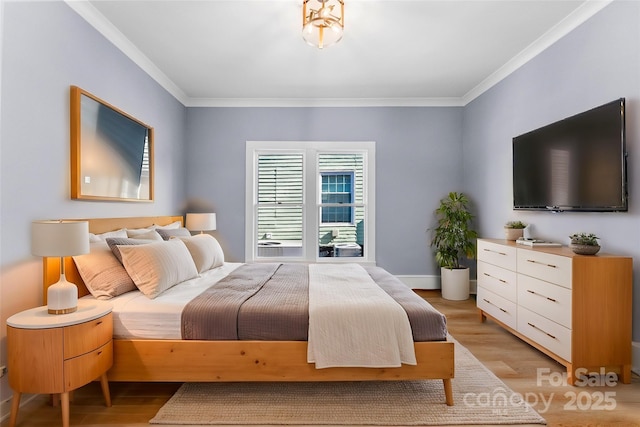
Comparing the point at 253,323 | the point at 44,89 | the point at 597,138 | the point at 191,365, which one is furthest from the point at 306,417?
the point at 597,138

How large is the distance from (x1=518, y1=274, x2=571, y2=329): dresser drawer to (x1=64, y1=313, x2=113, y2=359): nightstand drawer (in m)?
2.89

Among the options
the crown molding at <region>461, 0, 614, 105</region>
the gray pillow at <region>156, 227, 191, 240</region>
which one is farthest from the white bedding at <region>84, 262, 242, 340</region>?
the crown molding at <region>461, 0, 614, 105</region>

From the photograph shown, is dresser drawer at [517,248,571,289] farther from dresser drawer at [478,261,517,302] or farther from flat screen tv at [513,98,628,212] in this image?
flat screen tv at [513,98,628,212]

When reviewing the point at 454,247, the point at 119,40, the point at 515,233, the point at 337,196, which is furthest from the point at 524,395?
the point at 119,40

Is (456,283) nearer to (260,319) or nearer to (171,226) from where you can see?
(260,319)

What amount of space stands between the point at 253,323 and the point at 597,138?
8.98ft

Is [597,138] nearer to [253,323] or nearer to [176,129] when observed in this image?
[253,323]

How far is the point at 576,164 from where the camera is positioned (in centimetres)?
278

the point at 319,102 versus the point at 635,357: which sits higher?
the point at 319,102

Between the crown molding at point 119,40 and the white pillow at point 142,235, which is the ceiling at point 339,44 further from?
the white pillow at point 142,235

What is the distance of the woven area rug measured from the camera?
1972 mm

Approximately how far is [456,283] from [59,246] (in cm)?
413

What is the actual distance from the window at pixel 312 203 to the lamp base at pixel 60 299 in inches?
118

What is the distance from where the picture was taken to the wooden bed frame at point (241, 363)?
6.84 feet
